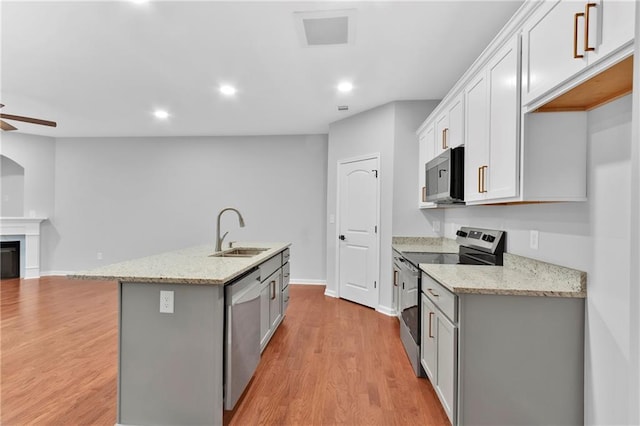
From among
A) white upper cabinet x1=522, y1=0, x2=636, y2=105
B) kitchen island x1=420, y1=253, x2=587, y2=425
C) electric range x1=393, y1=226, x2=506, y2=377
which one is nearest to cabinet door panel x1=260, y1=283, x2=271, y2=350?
electric range x1=393, y1=226, x2=506, y2=377

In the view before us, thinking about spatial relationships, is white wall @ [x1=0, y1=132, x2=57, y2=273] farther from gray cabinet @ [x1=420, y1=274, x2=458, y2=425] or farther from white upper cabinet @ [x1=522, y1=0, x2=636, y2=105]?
white upper cabinet @ [x1=522, y1=0, x2=636, y2=105]

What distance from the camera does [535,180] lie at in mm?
1581

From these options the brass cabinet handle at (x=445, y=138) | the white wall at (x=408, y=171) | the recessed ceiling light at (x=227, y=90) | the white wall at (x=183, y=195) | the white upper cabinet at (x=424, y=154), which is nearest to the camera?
the brass cabinet handle at (x=445, y=138)

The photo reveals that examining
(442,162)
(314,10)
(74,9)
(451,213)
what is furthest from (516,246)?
(74,9)

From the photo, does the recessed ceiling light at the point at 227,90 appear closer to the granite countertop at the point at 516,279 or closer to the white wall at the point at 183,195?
the white wall at the point at 183,195

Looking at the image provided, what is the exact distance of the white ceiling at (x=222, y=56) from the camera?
7.08ft

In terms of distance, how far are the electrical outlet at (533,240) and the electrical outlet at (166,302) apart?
7.44ft

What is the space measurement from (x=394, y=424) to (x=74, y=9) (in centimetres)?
358

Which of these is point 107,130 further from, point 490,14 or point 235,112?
point 490,14

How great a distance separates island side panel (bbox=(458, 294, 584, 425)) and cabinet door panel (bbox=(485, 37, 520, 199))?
642 mm

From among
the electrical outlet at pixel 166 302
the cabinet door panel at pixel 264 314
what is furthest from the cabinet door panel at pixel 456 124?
the electrical outlet at pixel 166 302

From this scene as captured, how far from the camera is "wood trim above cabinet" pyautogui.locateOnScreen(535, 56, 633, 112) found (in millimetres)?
1137

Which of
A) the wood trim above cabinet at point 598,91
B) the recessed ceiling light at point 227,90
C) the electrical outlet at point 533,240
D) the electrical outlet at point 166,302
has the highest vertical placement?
the recessed ceiling light at point 227,90

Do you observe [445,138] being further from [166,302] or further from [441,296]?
[166,302]
